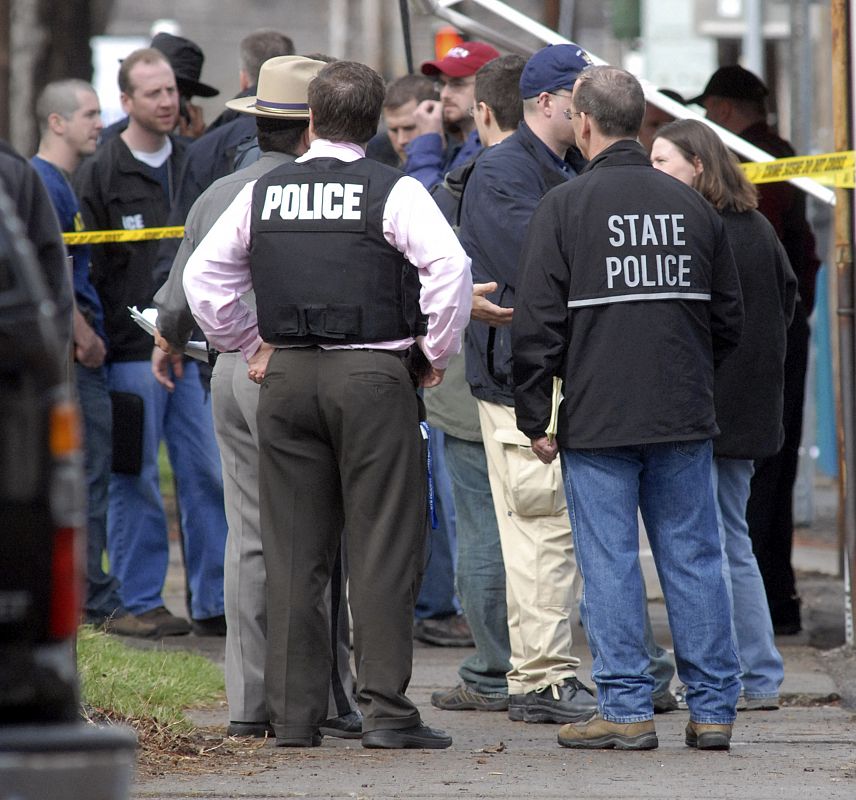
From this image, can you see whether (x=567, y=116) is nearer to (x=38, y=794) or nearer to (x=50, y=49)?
(x=38, y=794)

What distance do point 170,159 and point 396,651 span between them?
367cm

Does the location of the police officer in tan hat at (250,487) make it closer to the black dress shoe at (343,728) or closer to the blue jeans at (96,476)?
the black dress shoe at (343,728)

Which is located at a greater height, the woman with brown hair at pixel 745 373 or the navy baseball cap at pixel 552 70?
the navy baseball cap at pixel 552 70

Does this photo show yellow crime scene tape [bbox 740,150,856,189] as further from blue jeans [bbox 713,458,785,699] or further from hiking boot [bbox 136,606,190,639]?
hiking boot [bbox 136,606,190,639]

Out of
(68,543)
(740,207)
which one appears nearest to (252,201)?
(740,207)

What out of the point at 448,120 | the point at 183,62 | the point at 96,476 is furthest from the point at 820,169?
the point at 183,62

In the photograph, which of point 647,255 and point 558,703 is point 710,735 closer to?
point 558,703

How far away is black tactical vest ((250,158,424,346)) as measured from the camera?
5.20 metres

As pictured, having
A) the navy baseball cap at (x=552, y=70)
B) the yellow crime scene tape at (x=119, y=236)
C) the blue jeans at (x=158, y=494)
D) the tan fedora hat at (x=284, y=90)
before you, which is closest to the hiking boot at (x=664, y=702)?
the navy baseball cap at (x=552, y=70)

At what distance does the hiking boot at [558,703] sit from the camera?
6.04 m

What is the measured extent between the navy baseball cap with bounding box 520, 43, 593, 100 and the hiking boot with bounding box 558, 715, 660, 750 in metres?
2.07

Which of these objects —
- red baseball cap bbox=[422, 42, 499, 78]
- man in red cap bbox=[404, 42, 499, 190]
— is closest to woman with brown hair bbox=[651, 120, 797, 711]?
man in red cap bbox=[404, 42, 499, 190]

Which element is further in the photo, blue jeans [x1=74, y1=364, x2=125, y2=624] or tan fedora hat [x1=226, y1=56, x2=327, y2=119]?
blue jeans [x1=74, y1=364, x2=125, y2=624]

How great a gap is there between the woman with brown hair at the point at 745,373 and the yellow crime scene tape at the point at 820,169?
2.67ft
